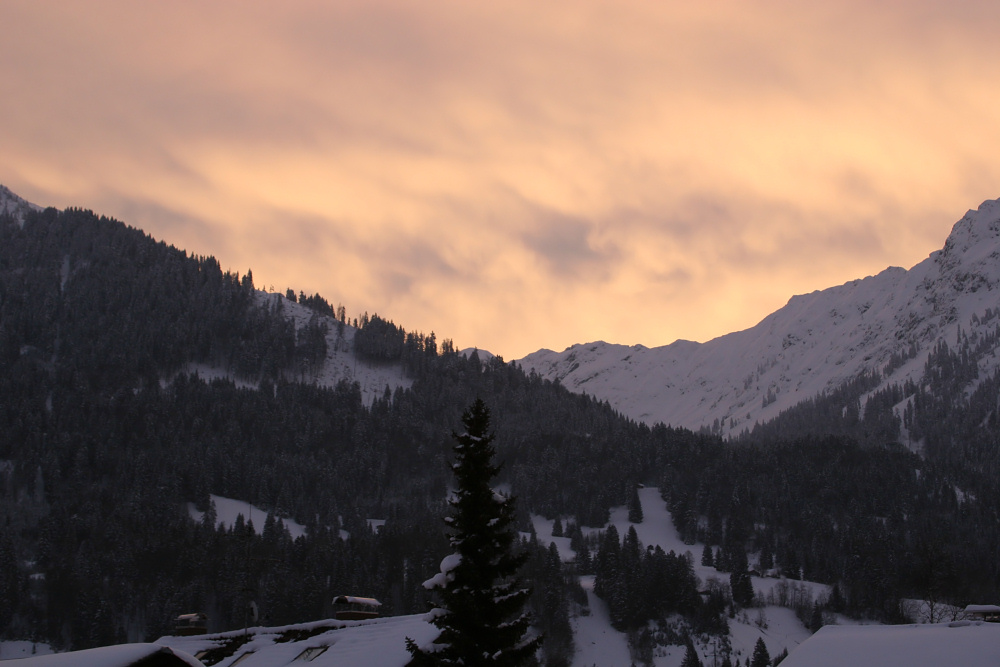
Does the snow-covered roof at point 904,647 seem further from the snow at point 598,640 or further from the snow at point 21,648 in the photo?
the snow at point 21,648

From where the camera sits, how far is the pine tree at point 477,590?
35.4 metres

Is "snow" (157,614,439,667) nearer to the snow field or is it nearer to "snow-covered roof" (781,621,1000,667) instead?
"snow-covered roof" (781,621,1000,667)

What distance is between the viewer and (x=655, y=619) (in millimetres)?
167125

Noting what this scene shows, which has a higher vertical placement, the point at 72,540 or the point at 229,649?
the point at 72,540

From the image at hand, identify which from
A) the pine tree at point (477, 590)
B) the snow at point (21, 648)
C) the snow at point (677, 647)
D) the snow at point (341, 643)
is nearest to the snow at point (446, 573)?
the pine tree at point (477, 590)

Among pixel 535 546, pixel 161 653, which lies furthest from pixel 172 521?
pixel 161 653

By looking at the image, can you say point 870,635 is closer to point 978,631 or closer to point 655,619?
point 978,631

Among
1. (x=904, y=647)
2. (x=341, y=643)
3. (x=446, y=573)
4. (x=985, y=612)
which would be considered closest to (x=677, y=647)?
(x=985, y=612)

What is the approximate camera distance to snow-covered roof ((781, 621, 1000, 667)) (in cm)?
3462

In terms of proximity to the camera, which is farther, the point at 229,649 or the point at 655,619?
the point at 655,619

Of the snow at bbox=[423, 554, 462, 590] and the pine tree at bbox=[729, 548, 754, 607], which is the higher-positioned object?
the snow at bbox=[423, 554, 462, 590]

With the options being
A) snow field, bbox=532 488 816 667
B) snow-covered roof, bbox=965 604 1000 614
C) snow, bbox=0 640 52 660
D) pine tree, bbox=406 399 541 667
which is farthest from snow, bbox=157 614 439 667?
snow, bbox=0 640 52 660

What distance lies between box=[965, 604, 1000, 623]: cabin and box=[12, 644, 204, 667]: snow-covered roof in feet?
98.9

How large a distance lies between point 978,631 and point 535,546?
13700 centimetres
